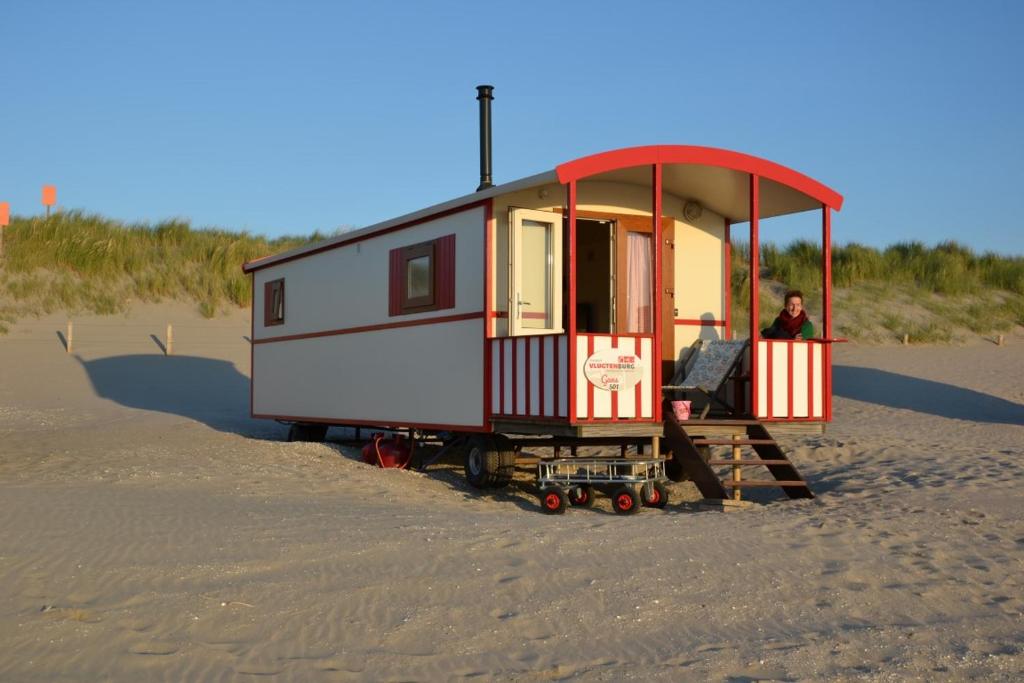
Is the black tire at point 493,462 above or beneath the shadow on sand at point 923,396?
beneath

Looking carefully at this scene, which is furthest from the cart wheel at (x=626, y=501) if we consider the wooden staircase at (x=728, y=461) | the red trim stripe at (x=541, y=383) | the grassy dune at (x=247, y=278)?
the grassy dune at (x=247, y=278)

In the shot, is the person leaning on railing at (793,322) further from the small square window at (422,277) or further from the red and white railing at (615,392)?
the small square window at (422,277)

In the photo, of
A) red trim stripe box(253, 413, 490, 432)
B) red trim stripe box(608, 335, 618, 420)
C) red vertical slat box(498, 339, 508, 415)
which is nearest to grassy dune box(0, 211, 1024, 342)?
red trim stripe box(253, 413, 490, 432)

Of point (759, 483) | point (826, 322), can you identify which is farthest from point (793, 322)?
point (759, 483)

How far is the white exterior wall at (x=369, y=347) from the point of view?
37.6ft

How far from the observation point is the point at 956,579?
6832mm

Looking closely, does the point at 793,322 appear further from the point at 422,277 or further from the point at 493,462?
the point at 422,277

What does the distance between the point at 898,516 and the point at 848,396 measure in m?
13.1

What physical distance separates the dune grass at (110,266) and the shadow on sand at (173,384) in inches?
115

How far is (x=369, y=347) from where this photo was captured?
44.5ft

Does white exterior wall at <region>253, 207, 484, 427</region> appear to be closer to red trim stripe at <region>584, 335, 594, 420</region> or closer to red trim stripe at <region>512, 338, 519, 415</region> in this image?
red trim stripe at <region>512, 338, 519, 415</region>

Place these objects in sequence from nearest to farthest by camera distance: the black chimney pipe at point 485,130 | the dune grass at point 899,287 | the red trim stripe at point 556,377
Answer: the red trim stripe at point 556,377
the black chimney pipe at point 485,130
the dune grass at point 899,287

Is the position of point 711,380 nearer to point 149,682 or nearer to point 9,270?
point 149,682

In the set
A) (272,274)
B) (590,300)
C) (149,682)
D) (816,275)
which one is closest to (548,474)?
(590,300)
